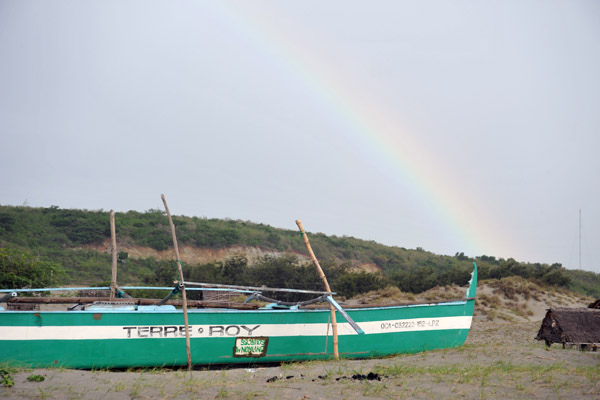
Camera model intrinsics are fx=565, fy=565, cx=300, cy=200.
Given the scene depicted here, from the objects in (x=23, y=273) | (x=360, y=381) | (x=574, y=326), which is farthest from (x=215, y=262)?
(x=360, y=381)

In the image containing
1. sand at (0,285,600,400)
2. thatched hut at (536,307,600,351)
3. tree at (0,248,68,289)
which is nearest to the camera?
sand at (0,285,600,400)

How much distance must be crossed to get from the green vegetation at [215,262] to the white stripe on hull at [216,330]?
12.8 ft

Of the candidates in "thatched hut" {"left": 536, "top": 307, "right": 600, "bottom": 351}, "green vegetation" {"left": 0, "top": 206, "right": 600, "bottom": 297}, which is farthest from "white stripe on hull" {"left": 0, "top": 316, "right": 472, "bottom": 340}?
"green vegetation" {"left": 0, "top": 206, "right": 600, "bottom": 297}

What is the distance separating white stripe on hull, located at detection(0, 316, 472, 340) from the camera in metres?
8.95

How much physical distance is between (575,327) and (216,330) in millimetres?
7095

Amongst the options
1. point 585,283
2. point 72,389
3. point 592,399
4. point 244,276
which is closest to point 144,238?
point 244,276

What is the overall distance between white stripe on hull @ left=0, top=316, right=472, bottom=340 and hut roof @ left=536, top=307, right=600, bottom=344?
169 cm

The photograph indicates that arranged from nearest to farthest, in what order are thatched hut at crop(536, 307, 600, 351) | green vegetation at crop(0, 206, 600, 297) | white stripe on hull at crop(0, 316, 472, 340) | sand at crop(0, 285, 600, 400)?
1. sand at crop(0, 285, 600, 400)
2. white stripe on hull at crop(0, 316, 472, 340)
3. thatched hut at crop(536, 307, 600, 351)
4. green vegetation at crop(0, 206, 600, 297)

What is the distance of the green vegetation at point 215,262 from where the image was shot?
24922 millimetres

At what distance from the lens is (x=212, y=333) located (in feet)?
32.7

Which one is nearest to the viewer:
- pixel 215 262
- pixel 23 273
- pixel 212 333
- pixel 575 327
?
pixel 212 333

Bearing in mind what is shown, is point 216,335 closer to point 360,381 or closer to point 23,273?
point 360,381

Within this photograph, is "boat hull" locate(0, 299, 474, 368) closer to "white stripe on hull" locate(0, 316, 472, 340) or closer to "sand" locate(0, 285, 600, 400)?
"white stripe on hull" locate(0, 316, 472, 340)

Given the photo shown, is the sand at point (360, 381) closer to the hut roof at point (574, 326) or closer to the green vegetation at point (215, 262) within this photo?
the hut roof at point (574, 326)
